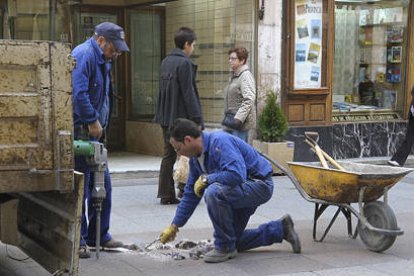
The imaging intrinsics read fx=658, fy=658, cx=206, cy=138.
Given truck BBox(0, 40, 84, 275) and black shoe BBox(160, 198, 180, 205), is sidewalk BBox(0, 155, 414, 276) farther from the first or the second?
truck BBox(0, 40, 84, 275)

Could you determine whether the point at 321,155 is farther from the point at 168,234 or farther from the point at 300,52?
the point at 300,52

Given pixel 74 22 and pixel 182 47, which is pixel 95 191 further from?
pixel 74 22

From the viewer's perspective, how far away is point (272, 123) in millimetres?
9570

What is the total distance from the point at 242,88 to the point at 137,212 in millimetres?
2059

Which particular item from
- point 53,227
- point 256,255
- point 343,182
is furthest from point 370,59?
point 53,227

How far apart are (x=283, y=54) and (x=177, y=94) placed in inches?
134

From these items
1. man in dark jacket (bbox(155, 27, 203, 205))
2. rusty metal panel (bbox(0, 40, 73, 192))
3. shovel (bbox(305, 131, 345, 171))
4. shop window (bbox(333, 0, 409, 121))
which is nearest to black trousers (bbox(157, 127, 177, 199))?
man in dark jacket (bbox(155, 27, 203, 205))

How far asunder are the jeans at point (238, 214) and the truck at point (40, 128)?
132 centimetres

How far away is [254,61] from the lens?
9.93m

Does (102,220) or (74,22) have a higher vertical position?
(74,22)

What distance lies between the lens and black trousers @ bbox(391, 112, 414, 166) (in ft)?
33.9

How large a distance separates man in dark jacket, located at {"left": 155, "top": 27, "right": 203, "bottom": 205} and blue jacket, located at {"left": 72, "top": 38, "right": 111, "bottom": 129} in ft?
5.59

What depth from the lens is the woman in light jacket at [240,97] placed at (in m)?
8.00

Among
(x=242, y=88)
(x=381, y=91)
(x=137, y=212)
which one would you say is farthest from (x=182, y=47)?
(x=381, y=91)
